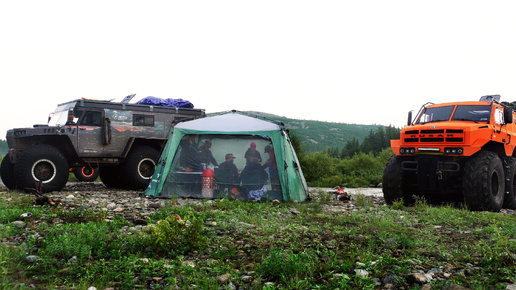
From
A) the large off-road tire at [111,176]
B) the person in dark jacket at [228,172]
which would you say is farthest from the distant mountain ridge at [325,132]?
the person in dark jacket at [228,172]

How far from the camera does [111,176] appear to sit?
48.1 feet

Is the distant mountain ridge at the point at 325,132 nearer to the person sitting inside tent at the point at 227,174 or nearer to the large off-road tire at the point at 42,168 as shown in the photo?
the large off-road tire at the point at 42,168

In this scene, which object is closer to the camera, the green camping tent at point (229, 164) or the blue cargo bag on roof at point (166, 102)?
the green camping tent at point (229, 164)

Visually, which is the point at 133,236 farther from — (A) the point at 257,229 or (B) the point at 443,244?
(B) the point at 443,244

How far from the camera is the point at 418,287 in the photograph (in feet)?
Answer: 13.2

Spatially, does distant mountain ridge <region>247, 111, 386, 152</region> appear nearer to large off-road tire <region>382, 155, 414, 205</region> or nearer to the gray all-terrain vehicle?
the gray all-terrain vehicle

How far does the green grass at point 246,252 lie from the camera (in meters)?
4.22

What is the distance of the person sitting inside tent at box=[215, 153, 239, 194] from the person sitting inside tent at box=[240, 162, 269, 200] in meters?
0.22

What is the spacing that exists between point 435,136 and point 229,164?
5.29 meters

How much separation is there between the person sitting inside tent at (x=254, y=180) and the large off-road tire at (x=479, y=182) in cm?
489

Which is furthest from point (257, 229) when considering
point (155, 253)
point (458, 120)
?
point (458, 120)

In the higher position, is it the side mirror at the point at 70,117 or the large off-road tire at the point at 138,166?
the side mirror at the point at 70,117

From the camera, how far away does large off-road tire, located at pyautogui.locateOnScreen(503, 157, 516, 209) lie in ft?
35.6

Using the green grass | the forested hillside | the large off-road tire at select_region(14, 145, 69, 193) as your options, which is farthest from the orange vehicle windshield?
the forested hillside
